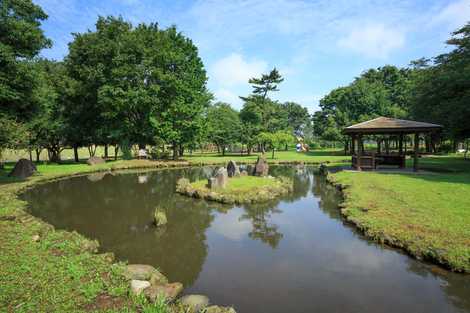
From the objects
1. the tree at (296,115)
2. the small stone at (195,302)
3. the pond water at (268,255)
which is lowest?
the pond water at (268,255)

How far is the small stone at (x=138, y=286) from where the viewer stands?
4.23 m

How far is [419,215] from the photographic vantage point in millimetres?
7836

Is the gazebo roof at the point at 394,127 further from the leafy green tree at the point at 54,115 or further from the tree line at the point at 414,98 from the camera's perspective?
the leafy green tree at the point at 54,115

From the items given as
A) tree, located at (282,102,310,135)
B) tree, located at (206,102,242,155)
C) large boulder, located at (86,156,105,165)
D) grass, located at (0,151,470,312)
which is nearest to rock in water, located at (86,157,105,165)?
large boulder, located at (86,156,105,165)

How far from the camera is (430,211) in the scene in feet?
26.7

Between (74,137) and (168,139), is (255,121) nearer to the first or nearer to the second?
(168,139)

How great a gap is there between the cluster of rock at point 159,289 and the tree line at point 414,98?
63.0ft

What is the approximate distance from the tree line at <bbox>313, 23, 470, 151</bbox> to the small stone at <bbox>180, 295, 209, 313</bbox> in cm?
1914

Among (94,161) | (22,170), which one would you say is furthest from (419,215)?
(94,161)

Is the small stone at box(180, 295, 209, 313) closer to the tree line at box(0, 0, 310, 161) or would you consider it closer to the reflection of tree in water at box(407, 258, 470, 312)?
the reflection of tree in water at box(407, 258, 470, 312)

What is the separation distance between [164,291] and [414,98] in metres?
30.2

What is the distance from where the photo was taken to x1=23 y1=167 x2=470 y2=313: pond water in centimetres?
455

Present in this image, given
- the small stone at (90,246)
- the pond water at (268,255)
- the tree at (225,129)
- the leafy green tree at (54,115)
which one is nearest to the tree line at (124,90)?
the leafy green tree at (54,115)

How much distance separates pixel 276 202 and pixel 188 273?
23.6 feet
